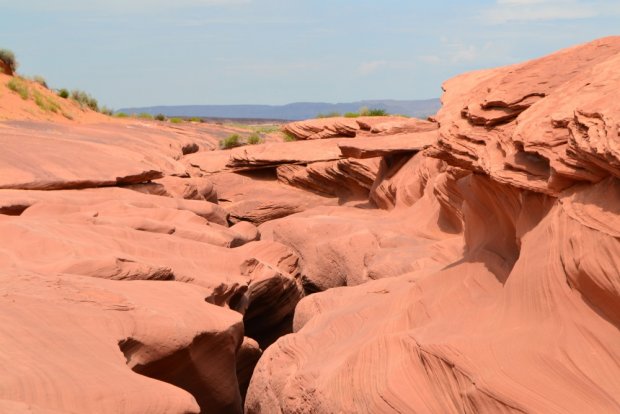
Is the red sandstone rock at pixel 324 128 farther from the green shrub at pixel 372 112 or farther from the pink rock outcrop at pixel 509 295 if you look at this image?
the pink rock outcrop at pixel 509 295

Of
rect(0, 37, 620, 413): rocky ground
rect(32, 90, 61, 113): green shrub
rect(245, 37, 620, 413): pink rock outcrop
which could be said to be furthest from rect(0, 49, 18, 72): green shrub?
rect(245, 37, 620, 413): pink rock outcrop

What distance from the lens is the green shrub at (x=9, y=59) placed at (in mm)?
33188

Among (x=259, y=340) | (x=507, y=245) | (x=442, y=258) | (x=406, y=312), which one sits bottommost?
(x=259, y=340)

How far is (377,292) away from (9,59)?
27.3 m

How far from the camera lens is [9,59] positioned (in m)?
33.5

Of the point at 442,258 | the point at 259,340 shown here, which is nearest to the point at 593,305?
the point at 442,258

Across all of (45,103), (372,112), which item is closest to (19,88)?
(45,103)

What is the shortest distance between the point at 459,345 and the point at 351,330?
242 cm

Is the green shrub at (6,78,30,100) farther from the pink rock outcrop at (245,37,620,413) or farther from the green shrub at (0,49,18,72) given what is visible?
the pink rock outcrop at (245,37,620,413)

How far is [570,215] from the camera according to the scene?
5.99 metres

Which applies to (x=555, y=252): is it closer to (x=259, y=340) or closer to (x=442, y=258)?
(x=442, y=258)

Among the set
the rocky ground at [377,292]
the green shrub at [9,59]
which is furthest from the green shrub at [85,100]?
the rocky ground at [377,292]

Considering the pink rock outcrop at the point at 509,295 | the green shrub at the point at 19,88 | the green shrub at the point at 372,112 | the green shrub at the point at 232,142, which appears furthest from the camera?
the green shrub at the point at 372,112

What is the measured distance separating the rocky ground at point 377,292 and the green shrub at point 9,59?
67.4 ft
